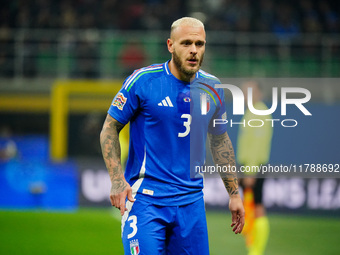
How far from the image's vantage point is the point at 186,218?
4004 millimetres

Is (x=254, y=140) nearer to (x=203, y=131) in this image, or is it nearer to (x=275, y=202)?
Answer: (x=203, y=131)

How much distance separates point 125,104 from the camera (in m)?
3.99

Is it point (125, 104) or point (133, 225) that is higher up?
point (125, 104)

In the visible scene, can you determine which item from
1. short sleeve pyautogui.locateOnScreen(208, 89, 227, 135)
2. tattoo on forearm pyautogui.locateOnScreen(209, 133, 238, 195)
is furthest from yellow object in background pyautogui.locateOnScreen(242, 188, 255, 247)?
short sleeve pyautogui.locateOnScreen(208, 89, 227, 135)

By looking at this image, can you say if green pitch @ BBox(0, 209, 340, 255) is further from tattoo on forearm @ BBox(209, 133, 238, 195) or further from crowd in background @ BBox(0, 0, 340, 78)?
crowd in background @ BBox(0, 0, 340, 78)

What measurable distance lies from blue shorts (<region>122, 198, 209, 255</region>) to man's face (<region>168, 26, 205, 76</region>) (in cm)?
91

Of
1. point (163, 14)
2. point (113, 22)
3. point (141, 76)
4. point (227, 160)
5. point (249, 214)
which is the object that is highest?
point (163, 14)

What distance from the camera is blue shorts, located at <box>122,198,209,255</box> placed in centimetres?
389

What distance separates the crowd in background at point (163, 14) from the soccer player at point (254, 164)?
1001cm

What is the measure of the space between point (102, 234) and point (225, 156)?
6007 mm

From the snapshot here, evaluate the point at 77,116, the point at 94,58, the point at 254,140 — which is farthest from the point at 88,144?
the point at 254,140

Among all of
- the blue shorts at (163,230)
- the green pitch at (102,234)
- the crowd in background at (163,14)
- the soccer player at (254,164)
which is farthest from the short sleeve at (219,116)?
the crowd in background at (163,14)

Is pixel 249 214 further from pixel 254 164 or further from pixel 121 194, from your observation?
pixel 121 194

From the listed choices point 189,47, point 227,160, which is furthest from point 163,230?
point 189,47
